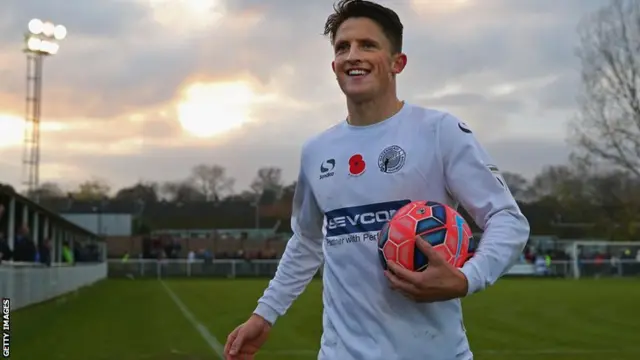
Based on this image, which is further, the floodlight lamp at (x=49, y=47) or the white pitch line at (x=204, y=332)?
the floodlight lamp at (x=49, y=47)


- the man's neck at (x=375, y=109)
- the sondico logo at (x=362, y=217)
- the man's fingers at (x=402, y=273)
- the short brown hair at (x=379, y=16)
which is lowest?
the man's fingers at (x=402, y=273)

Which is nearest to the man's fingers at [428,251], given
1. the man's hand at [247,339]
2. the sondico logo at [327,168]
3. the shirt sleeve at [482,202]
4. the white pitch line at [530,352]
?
the shirt sleeve at [482,202]

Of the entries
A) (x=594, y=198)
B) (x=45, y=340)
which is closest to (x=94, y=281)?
(x=45, y=340)

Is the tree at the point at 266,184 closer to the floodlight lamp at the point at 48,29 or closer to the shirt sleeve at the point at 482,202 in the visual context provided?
the floodlight lamp at the point at 48,29

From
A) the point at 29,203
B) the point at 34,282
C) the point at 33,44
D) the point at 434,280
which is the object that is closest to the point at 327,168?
the point at 434,280

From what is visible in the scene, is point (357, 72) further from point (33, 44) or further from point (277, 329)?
point (33, 44)

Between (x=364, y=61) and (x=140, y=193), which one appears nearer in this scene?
(x=364, y=61)

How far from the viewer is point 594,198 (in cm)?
6831

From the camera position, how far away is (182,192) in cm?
10150

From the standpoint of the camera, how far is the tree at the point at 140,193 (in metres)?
104

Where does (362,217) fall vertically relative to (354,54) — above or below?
below

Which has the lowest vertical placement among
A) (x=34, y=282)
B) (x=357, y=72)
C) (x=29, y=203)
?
(x=34, y=282)

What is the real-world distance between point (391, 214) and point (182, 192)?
9967 centimetres

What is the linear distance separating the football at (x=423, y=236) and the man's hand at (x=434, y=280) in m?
0.05
